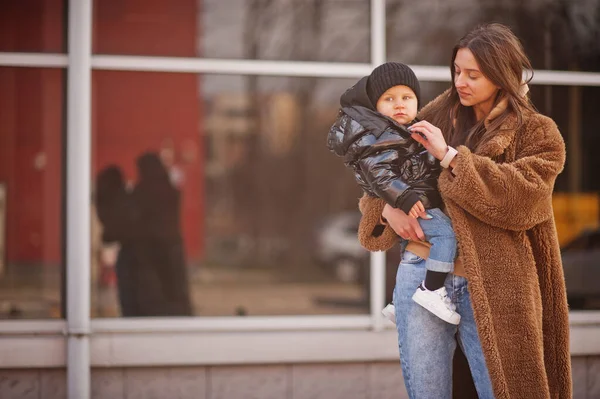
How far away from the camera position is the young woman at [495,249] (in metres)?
2.67

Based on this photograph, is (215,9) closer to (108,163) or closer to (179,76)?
(179,76)

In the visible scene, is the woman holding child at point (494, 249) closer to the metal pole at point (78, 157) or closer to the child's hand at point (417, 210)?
the child's hand at point (417, 210)

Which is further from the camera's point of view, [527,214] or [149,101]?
[149,101]

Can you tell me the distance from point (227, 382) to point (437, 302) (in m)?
2.60

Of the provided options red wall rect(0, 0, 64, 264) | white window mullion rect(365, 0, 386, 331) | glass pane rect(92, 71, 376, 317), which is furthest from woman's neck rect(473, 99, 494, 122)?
red wall rect(0, 0, 64, 264)

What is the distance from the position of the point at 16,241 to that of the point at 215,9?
211cm

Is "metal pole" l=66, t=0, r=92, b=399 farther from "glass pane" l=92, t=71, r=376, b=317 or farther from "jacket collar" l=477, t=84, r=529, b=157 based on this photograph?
"jacket collar" l=477, t=84, r=529, b=157

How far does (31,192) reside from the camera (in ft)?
17.3

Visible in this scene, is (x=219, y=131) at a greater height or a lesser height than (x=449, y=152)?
greater

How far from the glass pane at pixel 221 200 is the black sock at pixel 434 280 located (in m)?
2.64

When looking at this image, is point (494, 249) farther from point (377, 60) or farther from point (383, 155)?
point (377, 60)

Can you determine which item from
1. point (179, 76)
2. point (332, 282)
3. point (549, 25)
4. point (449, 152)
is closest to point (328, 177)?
point (332, 282)

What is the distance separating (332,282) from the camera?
19.0ft

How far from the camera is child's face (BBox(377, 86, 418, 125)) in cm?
284
